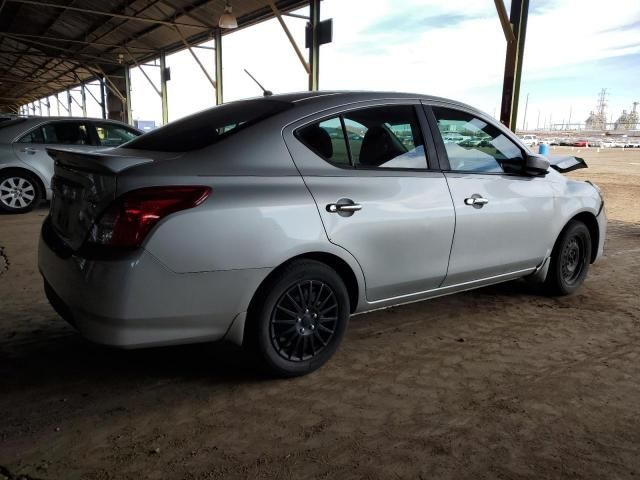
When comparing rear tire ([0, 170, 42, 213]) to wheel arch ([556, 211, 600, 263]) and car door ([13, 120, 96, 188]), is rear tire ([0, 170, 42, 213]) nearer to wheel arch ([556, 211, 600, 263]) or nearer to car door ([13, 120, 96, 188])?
car door ([13, 120, 96, 188])

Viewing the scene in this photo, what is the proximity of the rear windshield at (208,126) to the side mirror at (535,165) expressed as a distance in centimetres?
180

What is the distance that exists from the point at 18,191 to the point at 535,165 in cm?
715

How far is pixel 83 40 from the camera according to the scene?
22.7m

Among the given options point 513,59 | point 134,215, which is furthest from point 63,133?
point 513,59

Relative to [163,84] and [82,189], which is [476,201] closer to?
[82,189]

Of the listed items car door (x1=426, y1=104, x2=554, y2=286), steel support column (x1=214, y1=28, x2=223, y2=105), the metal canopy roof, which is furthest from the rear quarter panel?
steel support column (x1=214, y1=28, x2=223, y2=105)

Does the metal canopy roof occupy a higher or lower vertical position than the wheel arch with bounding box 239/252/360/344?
higher

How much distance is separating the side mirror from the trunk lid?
253 cm

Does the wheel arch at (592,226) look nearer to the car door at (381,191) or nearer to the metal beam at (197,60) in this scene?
the car door at (381,191)

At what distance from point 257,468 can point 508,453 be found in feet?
3.37

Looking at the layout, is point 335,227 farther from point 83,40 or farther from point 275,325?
point 83,40

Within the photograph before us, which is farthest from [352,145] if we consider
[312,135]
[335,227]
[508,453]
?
[508,453]

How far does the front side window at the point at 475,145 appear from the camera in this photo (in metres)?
3.29

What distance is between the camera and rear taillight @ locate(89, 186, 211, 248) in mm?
2184
